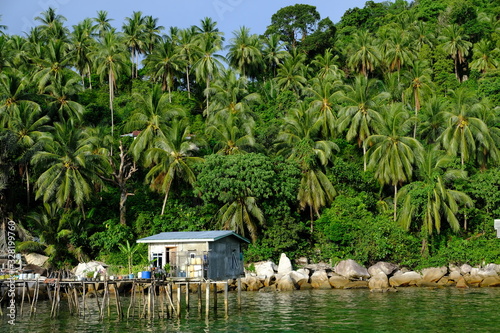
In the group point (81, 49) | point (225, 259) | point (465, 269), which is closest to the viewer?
point (225, 259)

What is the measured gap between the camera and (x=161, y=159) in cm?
4947

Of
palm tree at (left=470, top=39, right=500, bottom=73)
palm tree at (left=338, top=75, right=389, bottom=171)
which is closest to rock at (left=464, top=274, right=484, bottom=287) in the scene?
palm tree at (left=338, top=75, right=389, bottom=171)

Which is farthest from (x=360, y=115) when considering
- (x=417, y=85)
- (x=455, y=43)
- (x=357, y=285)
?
(x=455, y=43)

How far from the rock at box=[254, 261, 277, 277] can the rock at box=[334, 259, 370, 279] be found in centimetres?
512

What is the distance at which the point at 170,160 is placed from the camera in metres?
48.5

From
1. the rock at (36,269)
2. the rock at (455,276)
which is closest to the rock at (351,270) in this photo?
the rock at (455,276)

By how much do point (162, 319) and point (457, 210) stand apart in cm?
2709

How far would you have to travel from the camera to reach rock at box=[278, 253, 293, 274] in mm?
46688

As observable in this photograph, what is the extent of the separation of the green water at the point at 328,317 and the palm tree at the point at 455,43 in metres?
40.8

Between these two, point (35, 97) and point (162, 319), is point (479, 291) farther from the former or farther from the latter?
point (35, 97)

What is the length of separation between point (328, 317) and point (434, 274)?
714 inches

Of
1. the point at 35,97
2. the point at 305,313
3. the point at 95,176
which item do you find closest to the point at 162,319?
the point at 305,313

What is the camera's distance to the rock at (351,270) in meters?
45.6

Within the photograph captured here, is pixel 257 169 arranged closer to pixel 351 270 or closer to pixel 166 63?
pixel 351 270
